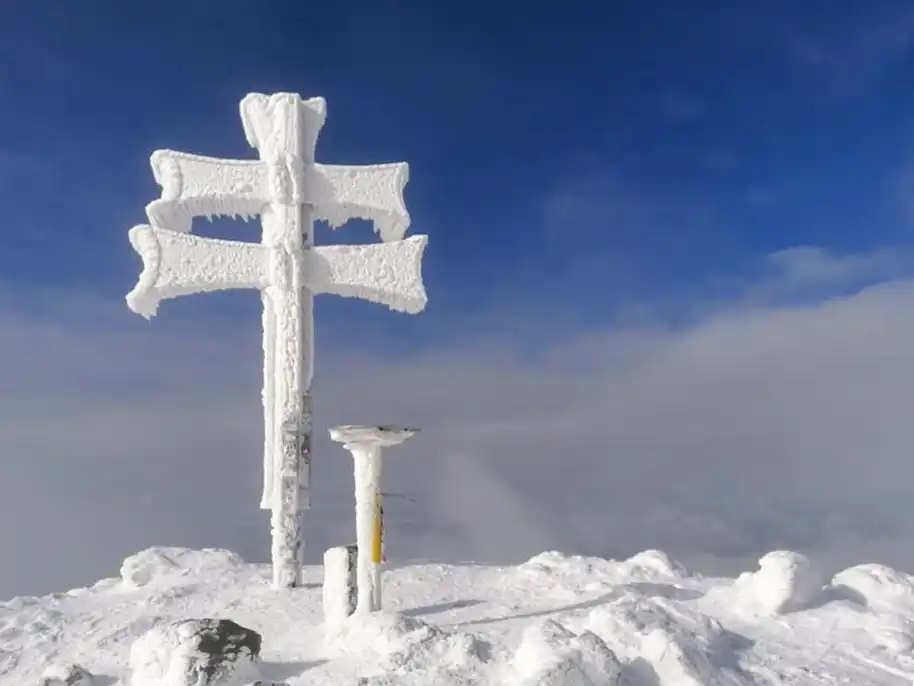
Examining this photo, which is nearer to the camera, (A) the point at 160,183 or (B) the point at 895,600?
(B) the point at 895,600

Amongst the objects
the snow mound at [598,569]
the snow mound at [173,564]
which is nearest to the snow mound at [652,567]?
the snow mound at [598,569]

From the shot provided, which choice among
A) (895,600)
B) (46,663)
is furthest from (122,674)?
(895,600)

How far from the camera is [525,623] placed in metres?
10.3

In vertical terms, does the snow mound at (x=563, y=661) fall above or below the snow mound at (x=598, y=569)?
below

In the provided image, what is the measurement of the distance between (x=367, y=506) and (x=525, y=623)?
7.94 ft

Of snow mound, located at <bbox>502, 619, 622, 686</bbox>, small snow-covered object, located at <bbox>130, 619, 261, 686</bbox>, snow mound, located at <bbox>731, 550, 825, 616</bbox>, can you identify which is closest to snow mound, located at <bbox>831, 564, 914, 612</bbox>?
snow mound, located at <bbox>731, 550, 825, 616</bbox>

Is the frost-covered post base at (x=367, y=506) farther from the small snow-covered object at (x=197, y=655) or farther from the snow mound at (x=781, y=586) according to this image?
the snow mound at (x=781, y=586)

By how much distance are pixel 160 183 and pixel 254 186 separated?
5.00 ft

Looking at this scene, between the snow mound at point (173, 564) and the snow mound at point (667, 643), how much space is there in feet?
24.0

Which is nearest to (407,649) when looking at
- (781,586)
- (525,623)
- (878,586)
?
(525,623)

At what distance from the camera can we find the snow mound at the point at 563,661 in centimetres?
766

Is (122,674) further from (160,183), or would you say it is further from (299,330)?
(160,183)

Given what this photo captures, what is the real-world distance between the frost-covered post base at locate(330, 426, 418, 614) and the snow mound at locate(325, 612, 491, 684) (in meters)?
0.76

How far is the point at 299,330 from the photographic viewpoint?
1280cm
